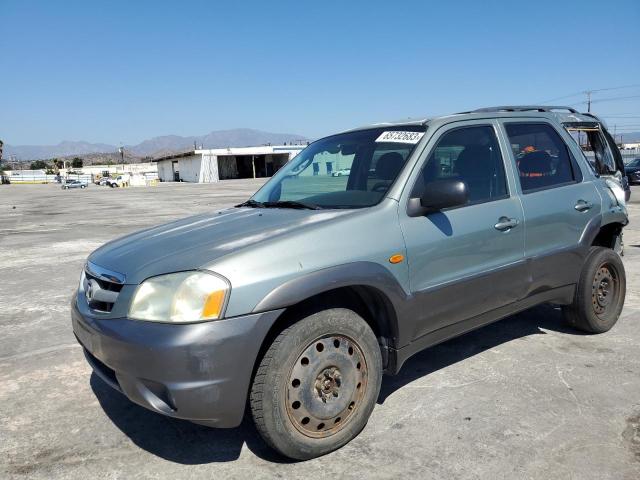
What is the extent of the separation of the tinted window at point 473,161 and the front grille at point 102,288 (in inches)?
76.6

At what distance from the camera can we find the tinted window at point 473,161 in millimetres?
Answer: 3312

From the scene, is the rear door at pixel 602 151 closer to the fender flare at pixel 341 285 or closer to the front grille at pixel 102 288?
the fender flare at pixel 341 285

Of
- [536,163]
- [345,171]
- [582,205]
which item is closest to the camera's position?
[345,171]

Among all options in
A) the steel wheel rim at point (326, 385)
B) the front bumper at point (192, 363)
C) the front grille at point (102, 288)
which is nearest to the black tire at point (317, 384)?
the steel wheel rim at point (326, 385)

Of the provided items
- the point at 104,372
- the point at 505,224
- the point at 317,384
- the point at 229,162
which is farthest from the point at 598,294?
the point at 229,162

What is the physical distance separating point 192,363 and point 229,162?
71608 millimetres

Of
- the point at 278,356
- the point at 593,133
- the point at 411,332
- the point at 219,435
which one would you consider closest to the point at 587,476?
the point at 411,332

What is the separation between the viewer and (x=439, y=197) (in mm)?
2885

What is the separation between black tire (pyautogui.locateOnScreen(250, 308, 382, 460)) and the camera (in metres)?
2.43

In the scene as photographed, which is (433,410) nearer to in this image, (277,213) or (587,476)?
(587,476)

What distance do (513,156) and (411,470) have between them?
7.55 ft

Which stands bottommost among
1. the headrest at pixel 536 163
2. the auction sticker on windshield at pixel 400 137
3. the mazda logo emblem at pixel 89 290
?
the mazda logo emblem at pixel 89 290

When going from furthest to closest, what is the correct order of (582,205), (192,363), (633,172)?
(633,172) < (582,205) < (192,363)

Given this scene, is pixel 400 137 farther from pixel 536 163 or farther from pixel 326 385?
pixel 326 385
